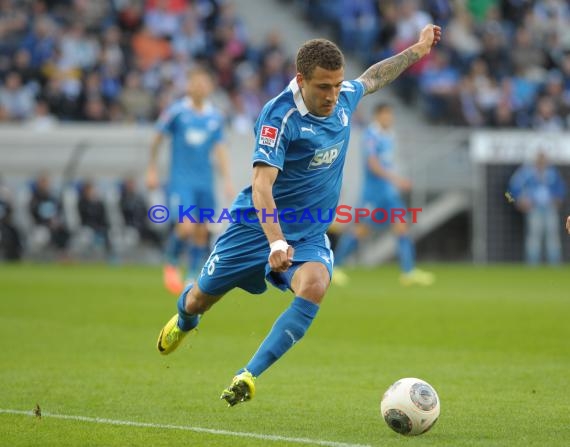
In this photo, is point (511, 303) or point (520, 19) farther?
point (520, 19)

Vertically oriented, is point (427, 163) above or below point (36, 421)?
below

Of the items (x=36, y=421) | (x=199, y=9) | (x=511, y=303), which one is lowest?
(x=511, y=303)

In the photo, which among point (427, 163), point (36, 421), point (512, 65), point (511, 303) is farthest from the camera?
point (512, 65)

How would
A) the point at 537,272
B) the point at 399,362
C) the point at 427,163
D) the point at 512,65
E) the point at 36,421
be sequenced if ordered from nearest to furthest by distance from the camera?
the point at 36,421, the point at 399,362, the point at 537,272, the point at 427,163, the point at 512,65

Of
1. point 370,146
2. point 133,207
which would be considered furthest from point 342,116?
point 133,207

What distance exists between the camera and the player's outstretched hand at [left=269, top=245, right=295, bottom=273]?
6.78m

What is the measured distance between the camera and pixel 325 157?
7.52 m

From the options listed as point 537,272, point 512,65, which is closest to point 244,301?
point 537,272

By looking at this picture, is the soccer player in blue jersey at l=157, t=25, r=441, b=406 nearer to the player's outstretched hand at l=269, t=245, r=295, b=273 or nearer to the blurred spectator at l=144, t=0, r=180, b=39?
the player's outstretched hand at l=269, t=245, r=295, b=273

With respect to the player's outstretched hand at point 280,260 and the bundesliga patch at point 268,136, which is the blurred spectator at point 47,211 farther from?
the player's outstretched hand at point 280,260

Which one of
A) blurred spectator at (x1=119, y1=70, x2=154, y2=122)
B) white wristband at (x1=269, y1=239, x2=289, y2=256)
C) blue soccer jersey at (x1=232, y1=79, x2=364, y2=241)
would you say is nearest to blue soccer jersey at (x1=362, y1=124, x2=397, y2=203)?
blurred spectator at (x1=119, y1=70, x2=154, y2=122)

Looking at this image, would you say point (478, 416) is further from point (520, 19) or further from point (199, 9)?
point (520, 19)

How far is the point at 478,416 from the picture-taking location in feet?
23.7

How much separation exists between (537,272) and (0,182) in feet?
35.3
